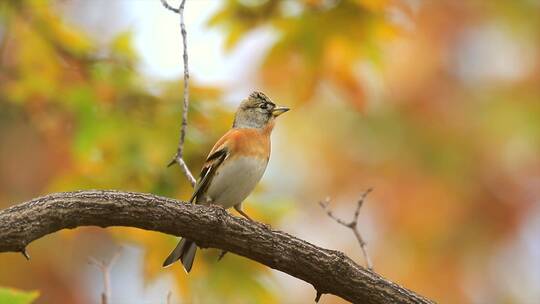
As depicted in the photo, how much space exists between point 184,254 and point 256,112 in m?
1.28

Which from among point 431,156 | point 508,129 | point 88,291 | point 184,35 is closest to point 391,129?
point 431,156

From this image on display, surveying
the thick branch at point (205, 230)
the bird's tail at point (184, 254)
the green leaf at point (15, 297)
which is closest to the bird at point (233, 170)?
the bird's tail at point (184, 254)

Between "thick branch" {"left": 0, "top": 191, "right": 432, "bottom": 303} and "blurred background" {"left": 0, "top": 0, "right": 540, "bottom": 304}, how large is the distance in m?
2.91

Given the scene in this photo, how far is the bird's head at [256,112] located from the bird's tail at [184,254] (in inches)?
42.1

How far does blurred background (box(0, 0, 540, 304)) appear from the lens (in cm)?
751

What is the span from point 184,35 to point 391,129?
317 inches

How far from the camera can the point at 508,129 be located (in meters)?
11.8

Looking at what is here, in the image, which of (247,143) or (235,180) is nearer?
(235,180)

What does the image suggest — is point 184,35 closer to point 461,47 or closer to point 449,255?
point 449,255

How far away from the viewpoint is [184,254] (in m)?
5.27

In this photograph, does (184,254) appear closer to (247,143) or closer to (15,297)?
(247,143)

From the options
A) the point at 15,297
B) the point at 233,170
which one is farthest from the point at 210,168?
the point at 15,297

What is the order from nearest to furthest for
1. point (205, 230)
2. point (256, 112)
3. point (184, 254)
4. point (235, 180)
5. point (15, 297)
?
point (15, 297) < point (205, 230) < point (184, 254) < point (235, 180) < point (256, 112)

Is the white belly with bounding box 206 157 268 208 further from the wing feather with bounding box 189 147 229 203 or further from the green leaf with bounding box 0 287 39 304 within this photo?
the green leaf with bounding box 0 287 39 304
